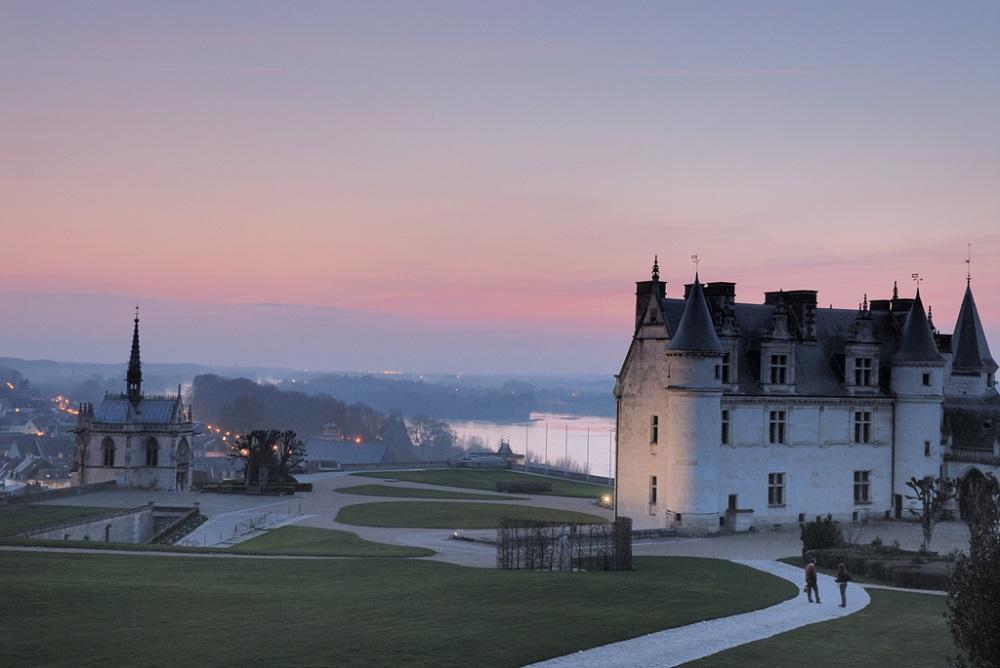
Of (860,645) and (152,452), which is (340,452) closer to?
(152,452)

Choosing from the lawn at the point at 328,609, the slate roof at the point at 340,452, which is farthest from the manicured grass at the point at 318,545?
the slate roof at the point at 340,452

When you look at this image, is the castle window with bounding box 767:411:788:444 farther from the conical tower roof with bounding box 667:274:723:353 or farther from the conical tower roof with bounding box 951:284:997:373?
the conical tower roof with bounding box 951:284:997:373

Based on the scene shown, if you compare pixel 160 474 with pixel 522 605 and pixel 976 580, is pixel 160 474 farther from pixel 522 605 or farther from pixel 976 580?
pixel 976 580

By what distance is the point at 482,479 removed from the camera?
82.2 meters

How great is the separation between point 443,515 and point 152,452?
24243 millimetres

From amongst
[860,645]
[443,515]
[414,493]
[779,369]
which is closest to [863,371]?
[779,369]

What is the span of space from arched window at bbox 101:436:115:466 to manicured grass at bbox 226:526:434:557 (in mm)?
24208

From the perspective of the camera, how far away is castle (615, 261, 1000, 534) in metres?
51.0

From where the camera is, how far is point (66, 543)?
39.4 meters

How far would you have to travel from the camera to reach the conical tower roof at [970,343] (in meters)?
67.2

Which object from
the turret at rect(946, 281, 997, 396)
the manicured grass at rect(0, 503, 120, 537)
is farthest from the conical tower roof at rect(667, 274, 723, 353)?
the manicured grass at rect(0, 503, 120, 537)

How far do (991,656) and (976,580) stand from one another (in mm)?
1135

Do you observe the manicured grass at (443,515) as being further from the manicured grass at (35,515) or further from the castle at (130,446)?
the castle at (130,446)

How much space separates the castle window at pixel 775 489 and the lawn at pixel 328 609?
1806cm
